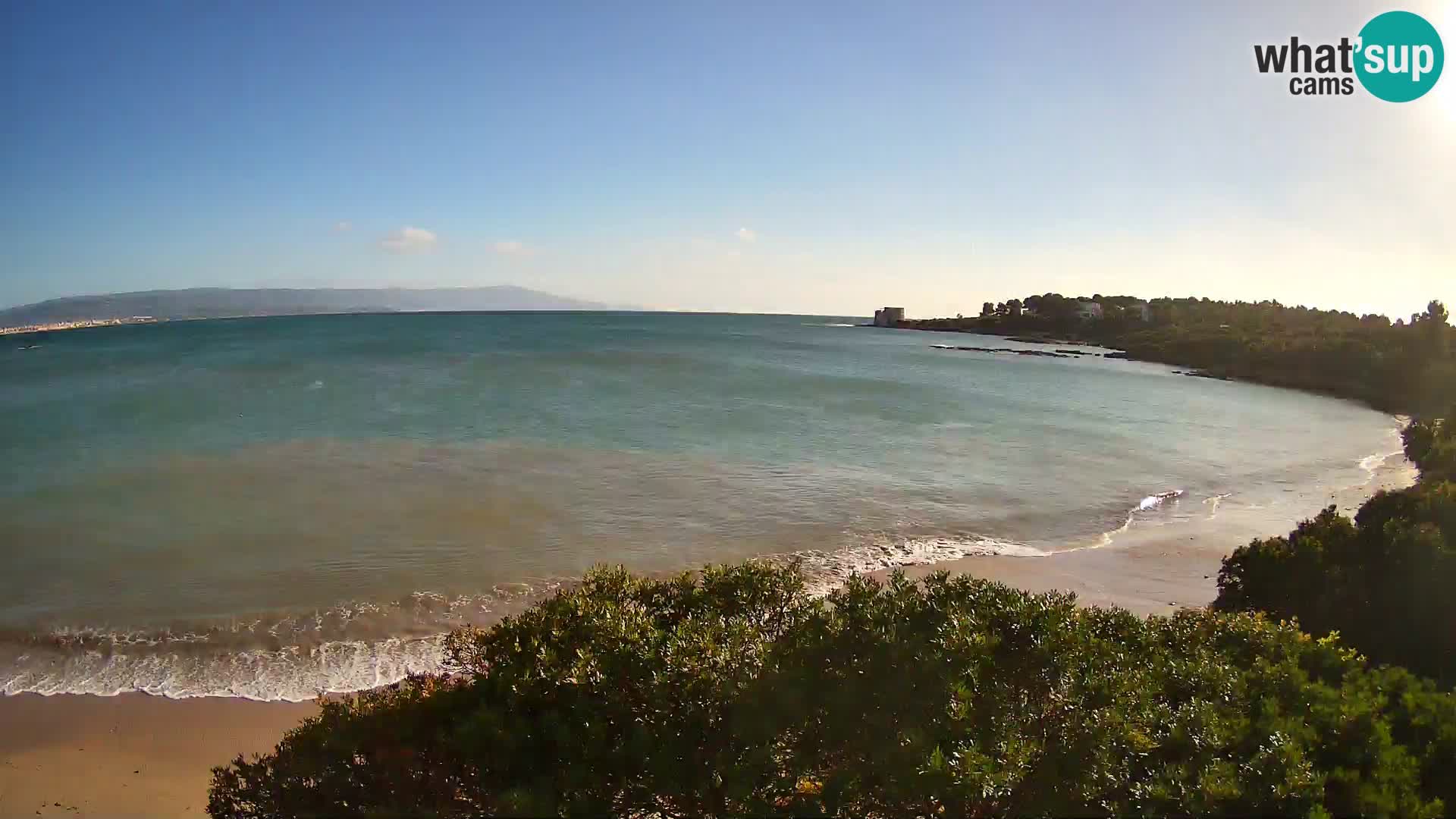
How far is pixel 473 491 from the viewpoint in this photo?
17.0 metres

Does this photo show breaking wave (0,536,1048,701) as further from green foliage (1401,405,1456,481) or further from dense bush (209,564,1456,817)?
green foliage (1401,405,1456,481)

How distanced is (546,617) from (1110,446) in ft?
81.0

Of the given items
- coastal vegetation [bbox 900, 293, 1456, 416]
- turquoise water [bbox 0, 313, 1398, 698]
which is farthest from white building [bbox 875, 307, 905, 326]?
turquoise water [bbox 0, 313, 1398, 698]

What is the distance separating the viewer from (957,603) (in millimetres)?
5652

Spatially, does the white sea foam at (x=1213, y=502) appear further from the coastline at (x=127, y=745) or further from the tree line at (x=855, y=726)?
the tree line at (x=855, y=726)

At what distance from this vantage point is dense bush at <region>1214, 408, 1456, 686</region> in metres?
7.14

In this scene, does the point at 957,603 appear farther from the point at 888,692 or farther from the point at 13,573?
the point at 13,573

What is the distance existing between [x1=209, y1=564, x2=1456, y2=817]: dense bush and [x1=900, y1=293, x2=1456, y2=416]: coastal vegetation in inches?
1719

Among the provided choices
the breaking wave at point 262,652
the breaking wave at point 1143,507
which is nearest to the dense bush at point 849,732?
the breaking wave at point 262,652

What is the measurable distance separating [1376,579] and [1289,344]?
65.2 m

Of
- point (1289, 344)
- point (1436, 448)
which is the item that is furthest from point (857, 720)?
point (1289, 344)

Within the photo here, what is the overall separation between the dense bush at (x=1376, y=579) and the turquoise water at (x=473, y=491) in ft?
17.0

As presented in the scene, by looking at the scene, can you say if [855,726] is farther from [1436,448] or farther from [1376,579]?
[1436,448]

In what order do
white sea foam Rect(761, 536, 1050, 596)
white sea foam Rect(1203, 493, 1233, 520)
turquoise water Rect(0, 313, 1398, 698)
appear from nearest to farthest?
turquoise water Rect(0, 313, 1398, 698)
white sea foam Rect(761, 536, 1050, 596)
white sea foam Rect(1203, 493, 1233, 520)
